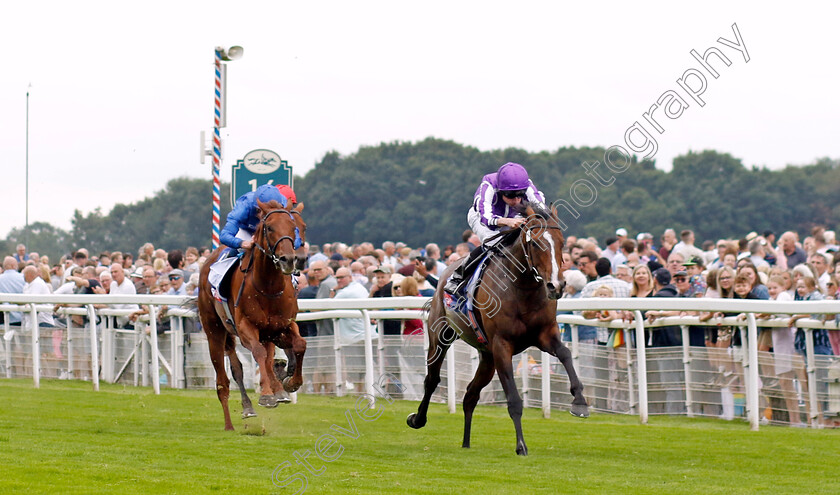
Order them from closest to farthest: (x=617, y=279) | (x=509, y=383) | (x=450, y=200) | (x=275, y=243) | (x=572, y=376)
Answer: (x=572, y=376) < (x=509, y=383) < (x=275, y=243) < (x=617, y=279) < (x=450, y=200)

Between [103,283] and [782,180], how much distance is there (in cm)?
4312

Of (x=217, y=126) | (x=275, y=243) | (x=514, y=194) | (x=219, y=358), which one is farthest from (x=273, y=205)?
(x=217, y=126)

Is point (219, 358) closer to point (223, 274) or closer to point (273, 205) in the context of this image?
point (223, 274)

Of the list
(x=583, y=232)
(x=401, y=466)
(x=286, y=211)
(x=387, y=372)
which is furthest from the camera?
(x=583, y=232)

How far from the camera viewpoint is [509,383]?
24.9ft

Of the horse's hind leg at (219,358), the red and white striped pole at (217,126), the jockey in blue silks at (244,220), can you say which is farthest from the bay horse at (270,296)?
the red and white striped pole at (217,126)

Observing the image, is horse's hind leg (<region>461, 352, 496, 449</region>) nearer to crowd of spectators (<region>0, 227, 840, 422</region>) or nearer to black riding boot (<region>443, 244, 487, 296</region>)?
black riding boot (<region>443, 244, 487, 296</region>)

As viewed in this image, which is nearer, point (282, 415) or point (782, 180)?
Answer: point (282, 415)

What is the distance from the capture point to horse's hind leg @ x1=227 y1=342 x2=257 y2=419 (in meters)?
8.84

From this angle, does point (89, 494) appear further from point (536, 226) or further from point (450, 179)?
point (450, 179)

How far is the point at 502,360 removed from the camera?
764 cm

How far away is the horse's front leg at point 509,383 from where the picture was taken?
7555 millimetres

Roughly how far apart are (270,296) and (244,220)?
747 millimetres

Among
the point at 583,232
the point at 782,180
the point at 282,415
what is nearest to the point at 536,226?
the point at 282,415
